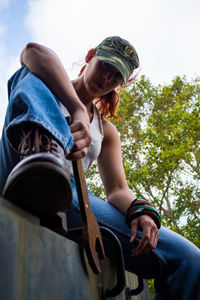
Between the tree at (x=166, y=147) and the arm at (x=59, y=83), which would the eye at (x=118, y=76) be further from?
the tree at (x=166, y=147)

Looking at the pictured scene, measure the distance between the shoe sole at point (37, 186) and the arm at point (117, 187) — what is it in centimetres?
71

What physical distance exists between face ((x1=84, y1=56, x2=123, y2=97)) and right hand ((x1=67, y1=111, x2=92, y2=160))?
0.78m

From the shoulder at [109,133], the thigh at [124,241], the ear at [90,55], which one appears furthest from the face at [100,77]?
the thigh at [124,241]

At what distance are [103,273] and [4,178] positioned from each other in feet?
1.90

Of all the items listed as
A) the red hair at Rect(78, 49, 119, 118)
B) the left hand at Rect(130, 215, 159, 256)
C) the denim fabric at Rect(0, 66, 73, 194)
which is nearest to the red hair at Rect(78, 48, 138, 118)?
the red hair at Rect(78, 49, 119, 118)

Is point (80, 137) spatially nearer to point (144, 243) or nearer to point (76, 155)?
point (76, 155)

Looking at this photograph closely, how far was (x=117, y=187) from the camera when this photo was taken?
189cm

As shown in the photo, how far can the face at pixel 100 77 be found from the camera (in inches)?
74.2

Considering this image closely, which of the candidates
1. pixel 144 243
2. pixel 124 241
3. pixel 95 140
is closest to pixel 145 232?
pixel 144 243

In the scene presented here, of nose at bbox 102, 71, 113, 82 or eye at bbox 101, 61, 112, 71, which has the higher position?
eye at bbox 101, 61, 112, 71

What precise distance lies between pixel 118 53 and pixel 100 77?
202 mm

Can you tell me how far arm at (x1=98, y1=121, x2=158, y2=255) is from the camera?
1.41 m

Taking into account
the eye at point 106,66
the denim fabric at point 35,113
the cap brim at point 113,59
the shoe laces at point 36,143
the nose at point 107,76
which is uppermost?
the cap brim at point 113,59

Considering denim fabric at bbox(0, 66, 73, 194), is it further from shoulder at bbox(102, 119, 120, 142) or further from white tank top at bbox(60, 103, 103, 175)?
shoulder at bbox(102, 119, 120, 142)
